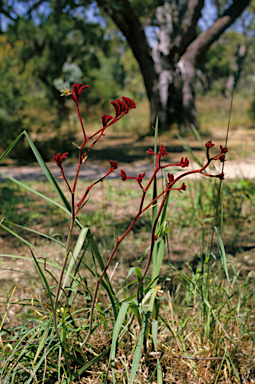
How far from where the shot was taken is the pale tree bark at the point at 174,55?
8.67m

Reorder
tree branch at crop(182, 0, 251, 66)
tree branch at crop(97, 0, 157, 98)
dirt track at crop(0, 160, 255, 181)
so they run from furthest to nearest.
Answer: tree branch at crop(182, 0, 251, 66)
tree branch at crop(97, 0, 157, 98)
dirt track at crop(0, 160, 255, 181)

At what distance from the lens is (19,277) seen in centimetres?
184

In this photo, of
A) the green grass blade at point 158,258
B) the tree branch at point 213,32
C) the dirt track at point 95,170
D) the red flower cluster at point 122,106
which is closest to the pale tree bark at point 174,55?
the tree branch at point 213,32

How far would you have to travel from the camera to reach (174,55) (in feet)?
29.8

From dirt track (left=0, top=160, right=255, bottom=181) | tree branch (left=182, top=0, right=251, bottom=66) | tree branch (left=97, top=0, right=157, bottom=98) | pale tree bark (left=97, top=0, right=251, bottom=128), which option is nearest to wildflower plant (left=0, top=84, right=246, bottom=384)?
dirt track (left=0, top=160, right=255, bottom=181)

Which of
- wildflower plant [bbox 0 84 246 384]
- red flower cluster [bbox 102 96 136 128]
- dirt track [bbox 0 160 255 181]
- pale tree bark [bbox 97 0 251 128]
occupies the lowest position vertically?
wildflower plant [bbox 0 84 246 384]

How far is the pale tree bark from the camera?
8.67 m

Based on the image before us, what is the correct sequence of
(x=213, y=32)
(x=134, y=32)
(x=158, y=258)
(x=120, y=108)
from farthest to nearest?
(x=213, y=32) < (x=134, y=32) < (x=158, y=258) < (x=120, y=108)

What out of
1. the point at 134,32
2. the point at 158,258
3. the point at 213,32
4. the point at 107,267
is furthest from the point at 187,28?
the point at 107,267

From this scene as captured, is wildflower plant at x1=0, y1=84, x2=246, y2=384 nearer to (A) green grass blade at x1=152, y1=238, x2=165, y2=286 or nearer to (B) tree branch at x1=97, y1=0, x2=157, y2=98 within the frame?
(A) green grass blade at x1=152, y1=238, x2=165, y2=286

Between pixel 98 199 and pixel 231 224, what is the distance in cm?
138

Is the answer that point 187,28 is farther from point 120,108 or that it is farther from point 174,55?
point 120,108

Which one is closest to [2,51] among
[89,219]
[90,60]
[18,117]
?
[18,117]

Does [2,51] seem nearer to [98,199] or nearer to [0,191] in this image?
[0,191]
